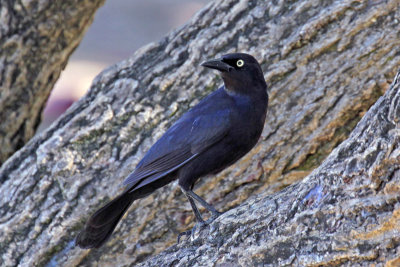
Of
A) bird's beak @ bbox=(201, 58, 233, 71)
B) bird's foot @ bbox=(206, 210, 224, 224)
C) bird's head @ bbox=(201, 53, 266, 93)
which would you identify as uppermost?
bird's beak @ bbox=(201, 58, 233, 71)

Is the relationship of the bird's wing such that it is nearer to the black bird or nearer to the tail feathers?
the black bird

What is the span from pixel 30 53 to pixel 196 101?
3.44ft

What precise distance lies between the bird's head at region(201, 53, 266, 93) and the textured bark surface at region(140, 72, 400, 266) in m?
0.96

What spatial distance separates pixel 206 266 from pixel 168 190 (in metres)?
1.18

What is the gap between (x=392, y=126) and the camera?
204 cm

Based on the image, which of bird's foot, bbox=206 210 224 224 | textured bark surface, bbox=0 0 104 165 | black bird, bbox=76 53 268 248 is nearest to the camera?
bird's foot, bbox=206 210 224 224

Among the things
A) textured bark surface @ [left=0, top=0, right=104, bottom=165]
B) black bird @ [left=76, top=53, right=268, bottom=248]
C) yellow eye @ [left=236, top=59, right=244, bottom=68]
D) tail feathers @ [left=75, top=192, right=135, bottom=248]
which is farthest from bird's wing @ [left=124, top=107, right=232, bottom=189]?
textured bark surface @ [left=0, top=0, right=104, bottom=165]

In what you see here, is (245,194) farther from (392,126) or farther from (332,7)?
(392,126)

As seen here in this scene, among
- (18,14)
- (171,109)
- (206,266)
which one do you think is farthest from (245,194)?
(18,14)

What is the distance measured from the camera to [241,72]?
3.35m

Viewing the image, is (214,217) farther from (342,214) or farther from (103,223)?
(342,214)

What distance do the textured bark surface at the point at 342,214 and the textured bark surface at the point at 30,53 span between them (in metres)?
2.04

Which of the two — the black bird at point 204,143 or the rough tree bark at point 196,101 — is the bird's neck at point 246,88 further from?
the rough tree bark at point 196,101

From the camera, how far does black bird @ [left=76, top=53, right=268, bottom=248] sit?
128 inches
